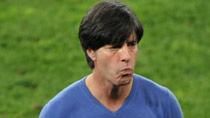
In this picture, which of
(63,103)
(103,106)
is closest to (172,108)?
(103,106)

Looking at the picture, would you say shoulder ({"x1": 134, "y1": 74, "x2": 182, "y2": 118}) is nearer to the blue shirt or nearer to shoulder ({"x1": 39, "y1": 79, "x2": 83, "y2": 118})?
the blue shirt

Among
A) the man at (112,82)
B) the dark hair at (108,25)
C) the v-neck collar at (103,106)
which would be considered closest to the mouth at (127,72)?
the man at (112,82)

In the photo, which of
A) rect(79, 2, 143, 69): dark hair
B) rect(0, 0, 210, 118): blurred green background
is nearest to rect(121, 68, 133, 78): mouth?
rect(79, 2, 143, 69): dark hair

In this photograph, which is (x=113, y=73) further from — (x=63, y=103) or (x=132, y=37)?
(x=63, y=103)

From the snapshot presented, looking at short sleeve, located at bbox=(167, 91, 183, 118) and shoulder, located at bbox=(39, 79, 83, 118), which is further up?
shoulder, located at bbox=(39, 79, 83, 118)

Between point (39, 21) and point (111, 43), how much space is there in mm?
7288

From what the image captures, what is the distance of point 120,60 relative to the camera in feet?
14.7

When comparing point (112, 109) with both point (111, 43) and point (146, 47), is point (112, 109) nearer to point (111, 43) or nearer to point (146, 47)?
point (111, 43)

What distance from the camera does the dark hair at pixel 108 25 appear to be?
14.6 feet

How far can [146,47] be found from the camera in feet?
35.8

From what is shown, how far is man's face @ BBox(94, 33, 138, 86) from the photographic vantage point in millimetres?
4461

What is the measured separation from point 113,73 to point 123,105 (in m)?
0.26

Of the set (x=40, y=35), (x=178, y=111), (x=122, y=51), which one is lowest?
(x=178, y=111)

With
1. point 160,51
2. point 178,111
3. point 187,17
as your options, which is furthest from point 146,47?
point 178,111
